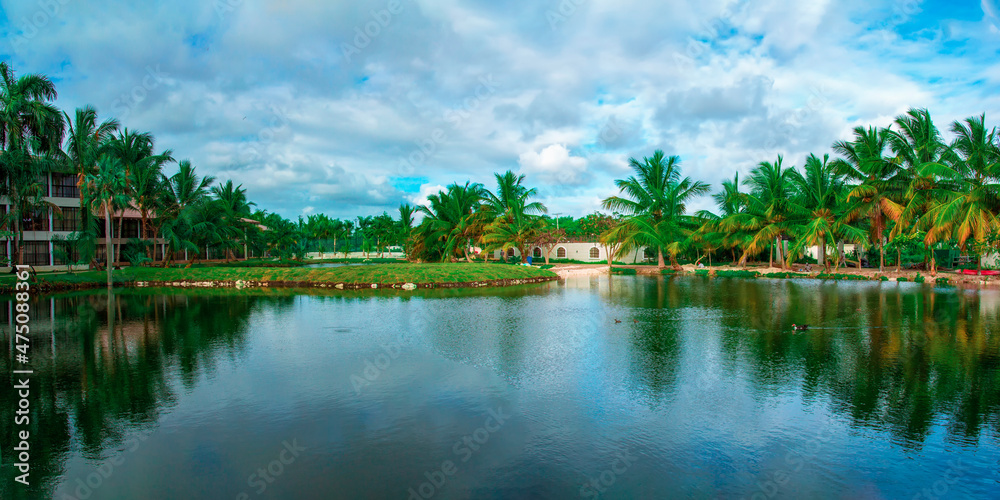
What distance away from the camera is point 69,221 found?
37125 millimetres

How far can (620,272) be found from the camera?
3662 centimetres

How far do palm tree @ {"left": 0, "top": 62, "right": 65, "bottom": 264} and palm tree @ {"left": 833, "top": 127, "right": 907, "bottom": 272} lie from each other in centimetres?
3954

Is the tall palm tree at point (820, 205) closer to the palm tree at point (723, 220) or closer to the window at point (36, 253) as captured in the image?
the palm tree at point (723, 220)

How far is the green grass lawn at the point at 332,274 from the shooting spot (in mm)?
26688

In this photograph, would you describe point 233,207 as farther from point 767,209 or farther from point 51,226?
point 767,209

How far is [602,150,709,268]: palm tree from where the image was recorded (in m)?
36.3

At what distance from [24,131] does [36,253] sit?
15.0 m

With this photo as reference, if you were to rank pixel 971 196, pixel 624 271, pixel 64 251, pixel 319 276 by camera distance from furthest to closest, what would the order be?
pixel 624 271 → pixel 64 251 → pixel 319 276 → pixel 971 196

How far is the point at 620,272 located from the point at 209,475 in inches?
1298

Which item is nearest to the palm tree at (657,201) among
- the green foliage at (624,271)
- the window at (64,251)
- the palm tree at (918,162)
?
the green foliage at (624,271)

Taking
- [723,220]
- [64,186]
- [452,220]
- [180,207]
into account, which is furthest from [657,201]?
[64,186]

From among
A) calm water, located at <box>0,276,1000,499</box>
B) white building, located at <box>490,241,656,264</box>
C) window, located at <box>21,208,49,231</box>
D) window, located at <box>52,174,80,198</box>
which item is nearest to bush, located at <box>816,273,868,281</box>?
calm water, located at <box>0,276,1000,499</box>

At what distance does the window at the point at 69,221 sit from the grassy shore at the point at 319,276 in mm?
9774

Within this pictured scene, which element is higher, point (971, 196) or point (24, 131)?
point (24, 131)
